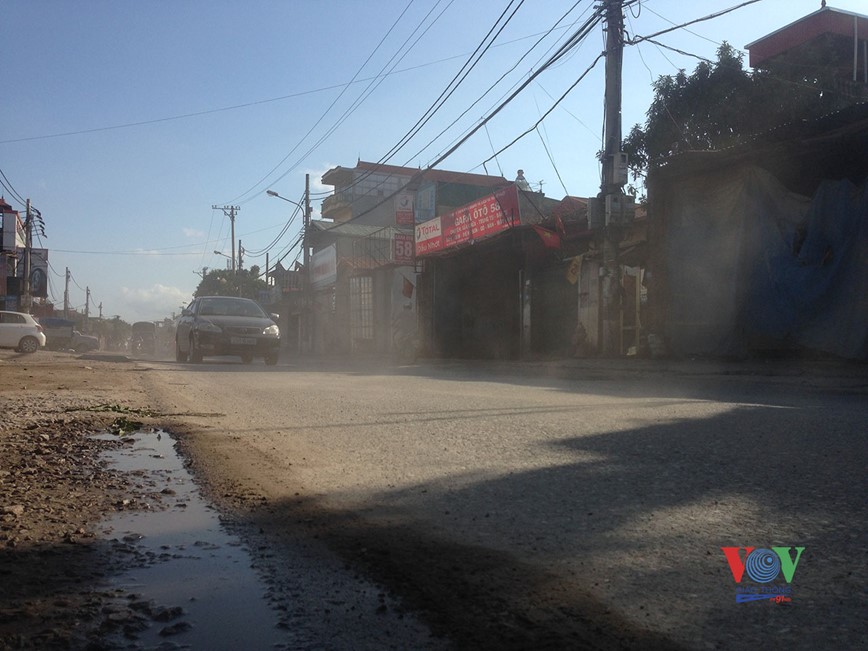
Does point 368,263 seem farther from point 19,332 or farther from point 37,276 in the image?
point 37,276

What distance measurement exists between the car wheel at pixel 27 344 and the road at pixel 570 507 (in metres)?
22.9

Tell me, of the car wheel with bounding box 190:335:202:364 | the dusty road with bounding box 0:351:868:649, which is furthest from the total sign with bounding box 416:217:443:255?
the dusty road with bounding box 0:351:868:649

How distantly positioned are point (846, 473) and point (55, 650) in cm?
382

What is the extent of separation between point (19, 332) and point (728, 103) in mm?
24064

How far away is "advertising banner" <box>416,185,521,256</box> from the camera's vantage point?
70.6 ft

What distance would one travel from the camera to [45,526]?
3.01 m

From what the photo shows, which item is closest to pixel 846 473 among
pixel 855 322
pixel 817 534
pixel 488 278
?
pixel 817 534

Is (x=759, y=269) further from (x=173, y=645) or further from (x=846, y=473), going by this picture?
(x=173, y=645)

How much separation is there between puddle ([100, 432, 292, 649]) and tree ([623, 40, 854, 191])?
734 inches

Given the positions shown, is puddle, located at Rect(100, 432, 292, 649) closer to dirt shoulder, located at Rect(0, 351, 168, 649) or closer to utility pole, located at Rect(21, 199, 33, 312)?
dirt shoulder, located at Rect(0, 351, 168, 649)

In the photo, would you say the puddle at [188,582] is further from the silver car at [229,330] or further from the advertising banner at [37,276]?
the advertising banner at [37,276]

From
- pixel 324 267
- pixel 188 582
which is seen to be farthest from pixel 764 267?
pixel 324 267

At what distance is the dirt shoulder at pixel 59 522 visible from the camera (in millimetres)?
2104

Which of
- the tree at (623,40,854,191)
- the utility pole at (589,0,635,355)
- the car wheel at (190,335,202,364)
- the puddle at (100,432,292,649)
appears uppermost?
the tree at (623,40,854,191)
